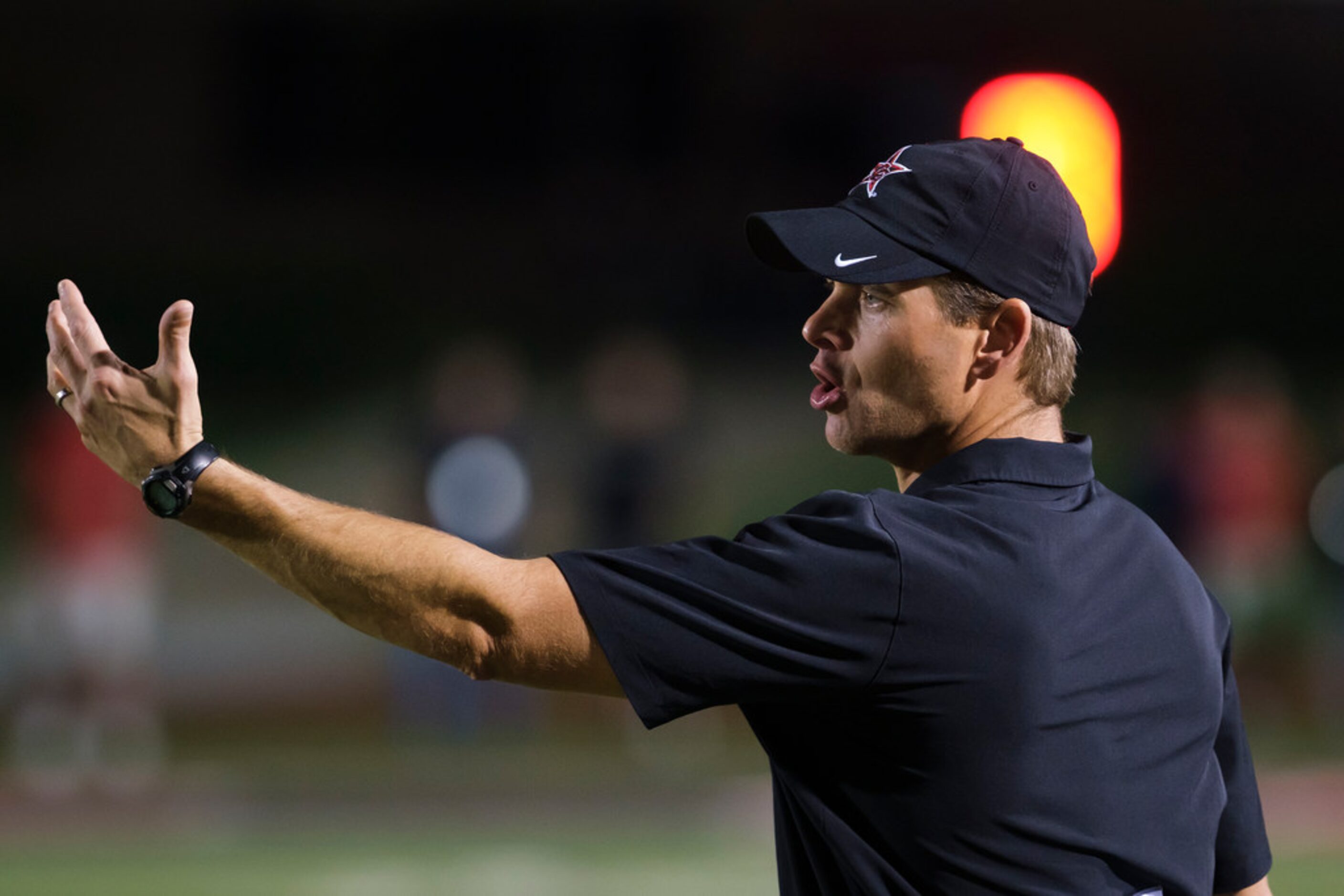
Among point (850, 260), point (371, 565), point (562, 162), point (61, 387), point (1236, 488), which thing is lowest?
point (1236, 488)

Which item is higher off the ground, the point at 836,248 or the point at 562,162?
the point at 836,248

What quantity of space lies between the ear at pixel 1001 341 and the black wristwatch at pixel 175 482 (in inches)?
37.5

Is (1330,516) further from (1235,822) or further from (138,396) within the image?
(138,396)

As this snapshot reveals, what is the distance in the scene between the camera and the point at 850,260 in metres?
2.04

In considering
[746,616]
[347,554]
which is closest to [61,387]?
[347,554]

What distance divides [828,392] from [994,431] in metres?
0.22

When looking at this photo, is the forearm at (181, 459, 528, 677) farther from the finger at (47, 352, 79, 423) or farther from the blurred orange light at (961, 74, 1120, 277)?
the blurred orange light at (961, 74, 1120, 277)

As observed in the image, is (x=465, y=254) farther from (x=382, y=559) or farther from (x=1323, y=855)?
(x=382, y=559)

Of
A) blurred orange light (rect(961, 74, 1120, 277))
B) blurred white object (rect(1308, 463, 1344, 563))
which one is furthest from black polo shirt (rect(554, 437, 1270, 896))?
blurred white object (rect(1308, 463, 1344, 563))

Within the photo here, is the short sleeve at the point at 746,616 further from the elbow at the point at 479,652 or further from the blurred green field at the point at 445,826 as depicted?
the blurred green field at the point at 445,826

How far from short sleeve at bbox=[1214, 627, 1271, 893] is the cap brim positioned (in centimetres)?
70

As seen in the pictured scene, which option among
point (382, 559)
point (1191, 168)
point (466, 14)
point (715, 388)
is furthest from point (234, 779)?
point (1191, 168)

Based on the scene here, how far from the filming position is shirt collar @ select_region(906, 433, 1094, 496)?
199cm

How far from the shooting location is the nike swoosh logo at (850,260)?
2029 millimetres
